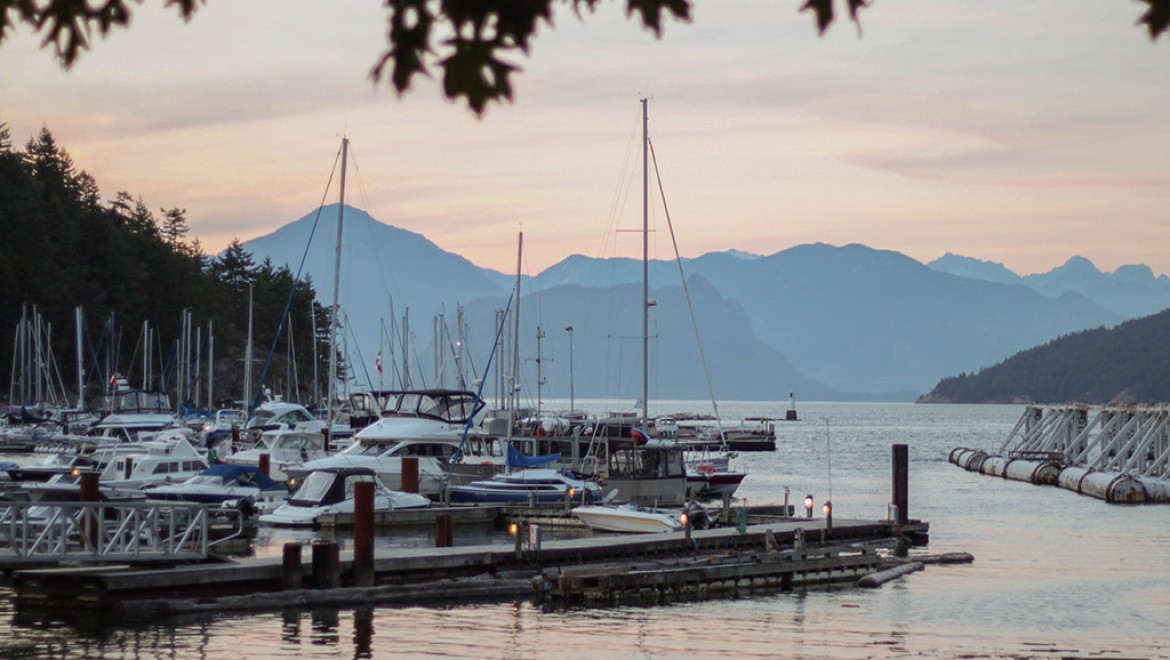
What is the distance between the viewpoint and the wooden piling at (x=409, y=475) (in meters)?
50.7

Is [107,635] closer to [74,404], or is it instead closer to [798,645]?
[798,645]

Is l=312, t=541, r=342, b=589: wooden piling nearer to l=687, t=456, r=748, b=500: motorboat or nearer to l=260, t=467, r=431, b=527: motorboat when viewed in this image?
l=260, t=467, r=431, b=527: motorboat

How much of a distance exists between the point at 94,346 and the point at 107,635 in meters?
95.9

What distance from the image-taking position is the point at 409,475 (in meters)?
50.9

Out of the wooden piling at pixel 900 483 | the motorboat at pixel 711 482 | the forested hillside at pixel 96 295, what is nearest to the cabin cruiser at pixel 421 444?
the motorboat at pixel 711 482

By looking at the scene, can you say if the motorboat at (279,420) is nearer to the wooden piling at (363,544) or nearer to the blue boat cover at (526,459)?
the blue boat cover at (526,459)

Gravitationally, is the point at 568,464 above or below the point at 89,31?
below

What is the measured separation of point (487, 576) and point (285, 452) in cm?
2818

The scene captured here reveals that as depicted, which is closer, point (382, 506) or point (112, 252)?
point (382, 506)

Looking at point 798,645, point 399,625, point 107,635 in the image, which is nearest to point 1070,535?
point 798,645

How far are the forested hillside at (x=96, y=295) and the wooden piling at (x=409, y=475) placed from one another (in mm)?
50465

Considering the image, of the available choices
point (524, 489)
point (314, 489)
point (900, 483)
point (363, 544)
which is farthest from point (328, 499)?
point (900, 483)

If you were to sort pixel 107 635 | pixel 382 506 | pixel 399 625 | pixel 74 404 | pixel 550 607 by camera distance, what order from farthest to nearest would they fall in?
pixel 74 404
pixel 382 506
pixel 550 607
pixel 399 625
pixel 107 635

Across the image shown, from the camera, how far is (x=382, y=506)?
→ 47688 millimetres
